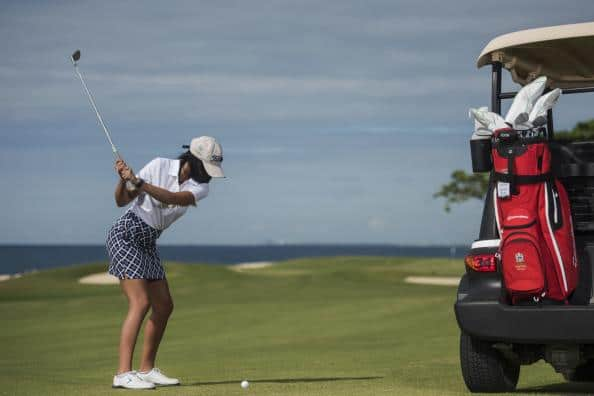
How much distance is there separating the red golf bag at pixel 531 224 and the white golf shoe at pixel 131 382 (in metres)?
2.97

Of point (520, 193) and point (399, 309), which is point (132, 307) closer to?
point (520, 193)

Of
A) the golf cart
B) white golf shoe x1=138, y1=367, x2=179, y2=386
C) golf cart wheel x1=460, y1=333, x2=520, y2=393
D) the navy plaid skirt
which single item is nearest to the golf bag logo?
the golf cart

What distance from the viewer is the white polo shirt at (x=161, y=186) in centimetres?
870

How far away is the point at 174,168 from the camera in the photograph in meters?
8.80

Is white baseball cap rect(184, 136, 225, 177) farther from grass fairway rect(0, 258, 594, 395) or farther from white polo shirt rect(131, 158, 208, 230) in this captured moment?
grass fairway rect(0, 258, 594, 395)

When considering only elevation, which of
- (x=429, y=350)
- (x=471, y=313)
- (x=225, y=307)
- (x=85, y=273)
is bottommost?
(x=85, y=273)

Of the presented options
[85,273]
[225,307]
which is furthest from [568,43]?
[85,273]

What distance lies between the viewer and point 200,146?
28.6 ft

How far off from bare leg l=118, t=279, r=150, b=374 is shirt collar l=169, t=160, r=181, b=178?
0.86m

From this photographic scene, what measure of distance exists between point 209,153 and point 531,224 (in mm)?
2745

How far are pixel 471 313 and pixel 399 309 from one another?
12.3 m

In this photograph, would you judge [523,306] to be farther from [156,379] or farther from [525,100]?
[156,379]

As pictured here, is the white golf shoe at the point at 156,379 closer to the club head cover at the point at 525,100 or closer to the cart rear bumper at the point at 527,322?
the cart rear bumper at the point at 527,322

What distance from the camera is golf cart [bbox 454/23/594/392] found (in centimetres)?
707
